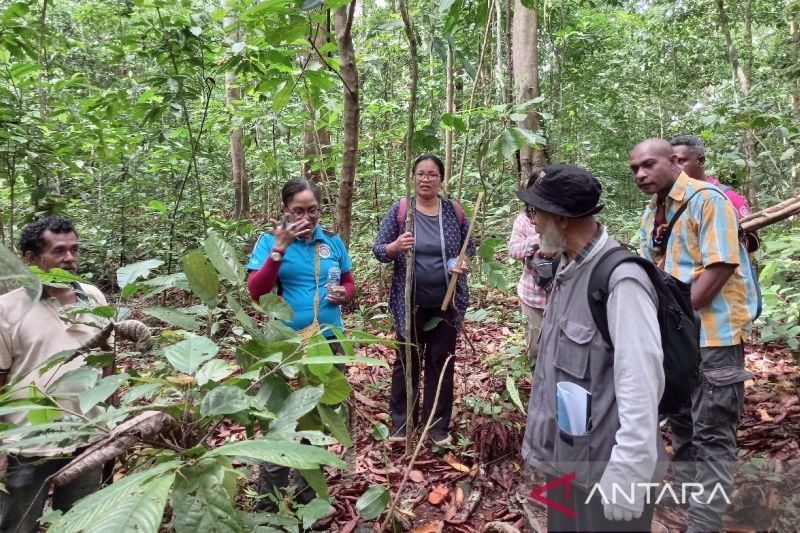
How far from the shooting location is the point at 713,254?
243 centimetres

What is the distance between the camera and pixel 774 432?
3.44 metres

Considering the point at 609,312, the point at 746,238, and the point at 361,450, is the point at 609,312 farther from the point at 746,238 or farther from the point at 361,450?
the point at 361,450

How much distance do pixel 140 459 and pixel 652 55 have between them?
11.2m

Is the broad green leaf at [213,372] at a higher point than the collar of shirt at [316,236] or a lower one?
lower

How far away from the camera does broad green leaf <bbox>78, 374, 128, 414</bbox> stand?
4.12 feet

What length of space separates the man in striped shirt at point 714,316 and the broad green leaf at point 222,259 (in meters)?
2.14

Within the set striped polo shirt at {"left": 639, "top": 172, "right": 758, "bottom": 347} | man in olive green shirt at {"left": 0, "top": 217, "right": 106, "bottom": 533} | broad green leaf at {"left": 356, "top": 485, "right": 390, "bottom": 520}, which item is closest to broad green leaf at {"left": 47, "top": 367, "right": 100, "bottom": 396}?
man in olive green shirt at {"left": 0, "top": 217, "right": 106, "bottom": 533}

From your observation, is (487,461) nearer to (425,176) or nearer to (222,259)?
(425,176)

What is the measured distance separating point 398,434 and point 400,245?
4.55 ft

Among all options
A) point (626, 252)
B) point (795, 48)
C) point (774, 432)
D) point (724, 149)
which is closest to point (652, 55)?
point (795, 48)

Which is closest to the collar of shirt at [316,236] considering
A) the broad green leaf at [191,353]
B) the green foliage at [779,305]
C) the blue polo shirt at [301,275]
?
the blue polo shirt at [301,275]

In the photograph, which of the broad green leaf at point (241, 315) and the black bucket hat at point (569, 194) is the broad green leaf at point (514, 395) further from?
the broad green leaf at point (241, 315)

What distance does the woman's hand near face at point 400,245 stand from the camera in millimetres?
2863

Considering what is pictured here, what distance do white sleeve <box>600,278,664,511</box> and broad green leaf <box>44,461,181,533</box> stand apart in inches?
46.5
